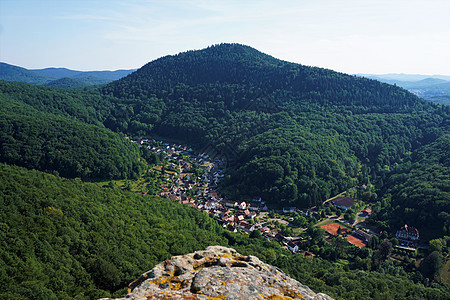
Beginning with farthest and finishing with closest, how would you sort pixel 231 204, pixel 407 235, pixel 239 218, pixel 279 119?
pixel 279 119
pixel 231 204
pixel 239 218
pixel 407 235

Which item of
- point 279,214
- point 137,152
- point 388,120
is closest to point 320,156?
point 279,214

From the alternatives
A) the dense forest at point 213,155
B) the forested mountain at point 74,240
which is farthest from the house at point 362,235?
the forested mountain at point 74,240

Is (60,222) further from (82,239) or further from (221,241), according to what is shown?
(221,241)

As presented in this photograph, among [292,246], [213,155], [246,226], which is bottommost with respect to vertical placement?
[292,246]

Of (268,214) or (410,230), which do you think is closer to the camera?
(410,230)

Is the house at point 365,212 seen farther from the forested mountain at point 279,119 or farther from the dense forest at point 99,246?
the dense forest at point 99,246

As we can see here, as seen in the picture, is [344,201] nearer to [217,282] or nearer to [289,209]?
[289,209]

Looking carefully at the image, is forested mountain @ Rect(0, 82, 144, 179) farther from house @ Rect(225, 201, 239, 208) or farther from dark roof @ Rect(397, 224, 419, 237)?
dark roof @ Rect(397, 224, 419, 237)

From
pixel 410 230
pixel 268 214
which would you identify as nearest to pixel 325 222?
pixel 268 214
